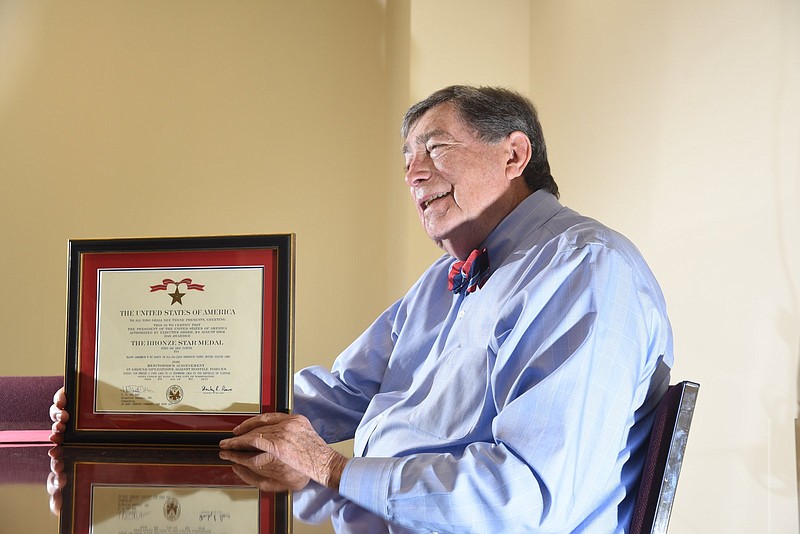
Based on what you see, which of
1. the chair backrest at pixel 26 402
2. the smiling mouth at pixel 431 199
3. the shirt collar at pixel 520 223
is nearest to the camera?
the shirt collar at pixel 520 223

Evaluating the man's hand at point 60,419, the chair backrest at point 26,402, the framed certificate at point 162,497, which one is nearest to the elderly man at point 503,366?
the framed certificate at point 162,497

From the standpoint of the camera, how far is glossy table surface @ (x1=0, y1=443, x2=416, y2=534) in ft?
2.76

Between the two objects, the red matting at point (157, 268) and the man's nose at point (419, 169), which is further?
the man's nose at point (419, 169)

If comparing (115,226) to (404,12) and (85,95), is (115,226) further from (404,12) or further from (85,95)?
(404,12)

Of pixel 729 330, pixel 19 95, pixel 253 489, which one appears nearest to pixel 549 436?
pixel 253 489

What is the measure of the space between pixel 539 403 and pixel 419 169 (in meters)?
0.71

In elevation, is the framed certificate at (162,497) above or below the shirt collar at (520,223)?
below

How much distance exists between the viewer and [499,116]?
5.39 feet

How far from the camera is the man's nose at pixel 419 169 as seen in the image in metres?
1.66

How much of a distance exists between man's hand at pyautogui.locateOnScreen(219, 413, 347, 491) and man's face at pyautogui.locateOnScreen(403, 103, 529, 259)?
0.55m

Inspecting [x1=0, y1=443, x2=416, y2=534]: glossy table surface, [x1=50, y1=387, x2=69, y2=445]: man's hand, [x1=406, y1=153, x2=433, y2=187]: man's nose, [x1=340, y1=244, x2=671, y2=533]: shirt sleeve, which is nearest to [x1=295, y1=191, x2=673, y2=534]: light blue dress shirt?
[x1=340, y1=244, x2=671, y2=533]: shirt sleeve

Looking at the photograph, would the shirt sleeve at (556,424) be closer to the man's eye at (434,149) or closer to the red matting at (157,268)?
the red matting at (157,268)

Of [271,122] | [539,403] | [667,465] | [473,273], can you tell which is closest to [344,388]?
[473,273]

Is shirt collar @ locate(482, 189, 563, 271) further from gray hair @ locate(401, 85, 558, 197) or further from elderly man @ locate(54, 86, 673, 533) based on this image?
gray hair @ locate(401, 85, 558, 197)
